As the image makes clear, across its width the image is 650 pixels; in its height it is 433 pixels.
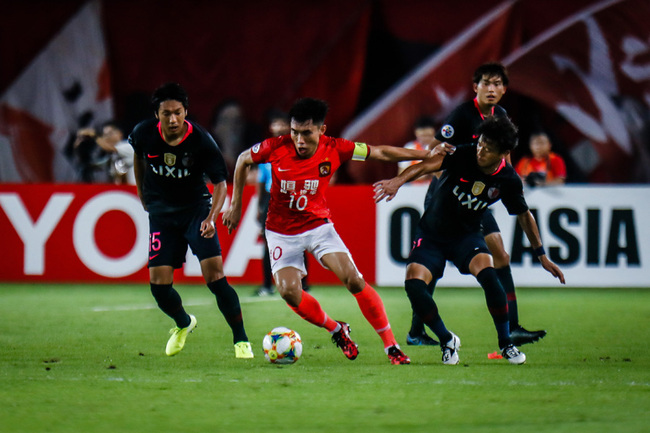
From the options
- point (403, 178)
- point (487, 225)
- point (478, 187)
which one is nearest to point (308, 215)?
point (403, 178)

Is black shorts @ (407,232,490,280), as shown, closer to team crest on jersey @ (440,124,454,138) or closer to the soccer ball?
team crest on jersey @ (440,124,454,138)

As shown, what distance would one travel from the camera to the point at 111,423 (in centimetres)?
491

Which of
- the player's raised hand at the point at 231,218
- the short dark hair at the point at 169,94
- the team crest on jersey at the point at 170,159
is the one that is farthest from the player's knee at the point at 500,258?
the short dark hair at the point at 169,94

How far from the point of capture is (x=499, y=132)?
6.76 meters

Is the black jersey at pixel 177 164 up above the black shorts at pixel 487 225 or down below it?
above

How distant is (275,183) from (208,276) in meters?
0.84

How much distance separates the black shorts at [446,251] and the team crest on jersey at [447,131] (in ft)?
2.59

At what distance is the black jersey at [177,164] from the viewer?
7.32 m

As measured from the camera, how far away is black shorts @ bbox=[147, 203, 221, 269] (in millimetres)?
7395

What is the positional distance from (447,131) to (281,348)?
6.71 ft

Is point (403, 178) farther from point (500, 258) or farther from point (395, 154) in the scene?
point (500, 258)

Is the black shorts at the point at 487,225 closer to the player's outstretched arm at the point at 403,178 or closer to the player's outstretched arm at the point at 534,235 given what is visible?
the player's outstretched arm at the point at 534,235

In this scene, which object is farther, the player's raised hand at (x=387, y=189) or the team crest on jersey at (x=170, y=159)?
the team crest on jersey at (x=170, y=159)

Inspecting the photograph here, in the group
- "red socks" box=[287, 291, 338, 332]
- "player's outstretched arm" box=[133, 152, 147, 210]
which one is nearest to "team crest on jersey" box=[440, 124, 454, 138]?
"red socks" box=[287, 291, 338, 332]
